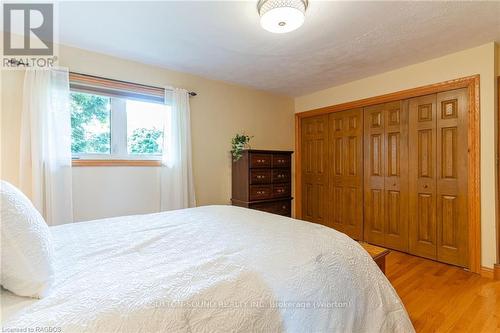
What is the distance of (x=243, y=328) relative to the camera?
2.44ft

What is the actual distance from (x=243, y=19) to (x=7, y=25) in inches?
73.3

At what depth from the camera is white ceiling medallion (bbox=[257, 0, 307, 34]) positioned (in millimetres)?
1534

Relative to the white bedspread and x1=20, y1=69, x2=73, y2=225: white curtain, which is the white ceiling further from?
the white bedspread

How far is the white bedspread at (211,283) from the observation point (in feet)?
2.19

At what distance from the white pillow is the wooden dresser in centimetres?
234

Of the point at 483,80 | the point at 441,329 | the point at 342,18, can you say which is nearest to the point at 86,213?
the point at 342,18

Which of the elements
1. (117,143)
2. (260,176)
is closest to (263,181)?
(260,176)

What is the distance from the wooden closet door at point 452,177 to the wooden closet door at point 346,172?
87 centimetres

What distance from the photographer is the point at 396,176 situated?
2.99m

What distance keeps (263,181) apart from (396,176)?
1594 millimetres

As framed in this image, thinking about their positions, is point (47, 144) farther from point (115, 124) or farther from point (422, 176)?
point (422, 176)

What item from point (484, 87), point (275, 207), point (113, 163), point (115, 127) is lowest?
point (275, 207)

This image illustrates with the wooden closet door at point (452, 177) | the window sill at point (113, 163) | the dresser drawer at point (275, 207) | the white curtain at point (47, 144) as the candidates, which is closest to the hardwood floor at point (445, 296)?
the wooden closet door at point (452, 177)

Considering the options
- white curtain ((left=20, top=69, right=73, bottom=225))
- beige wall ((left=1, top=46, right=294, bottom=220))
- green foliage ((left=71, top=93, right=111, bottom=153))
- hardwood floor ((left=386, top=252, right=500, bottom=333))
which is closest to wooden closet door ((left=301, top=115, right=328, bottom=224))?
beige wall ((left=1, top=46, right=294, bottom=220))
